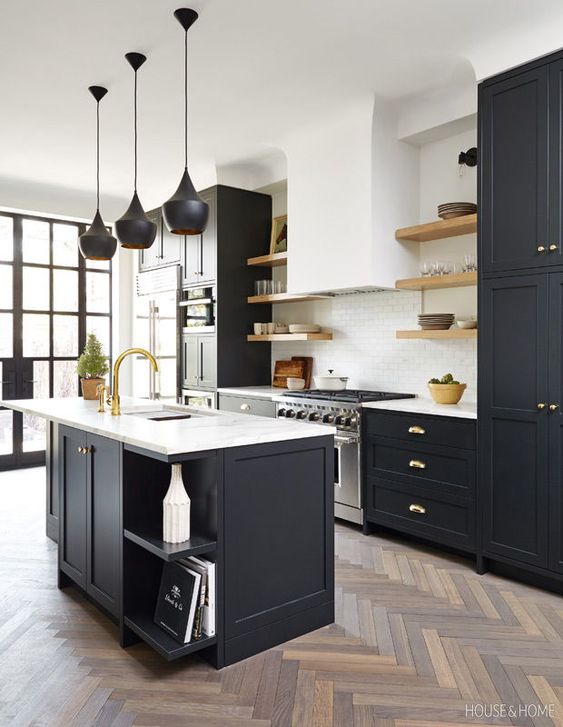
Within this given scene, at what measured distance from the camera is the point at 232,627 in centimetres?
260

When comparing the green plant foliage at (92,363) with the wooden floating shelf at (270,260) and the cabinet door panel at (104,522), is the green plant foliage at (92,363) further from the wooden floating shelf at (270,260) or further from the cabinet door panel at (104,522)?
the wooden floating shelf at (270,260)

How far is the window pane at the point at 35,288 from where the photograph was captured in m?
6.73

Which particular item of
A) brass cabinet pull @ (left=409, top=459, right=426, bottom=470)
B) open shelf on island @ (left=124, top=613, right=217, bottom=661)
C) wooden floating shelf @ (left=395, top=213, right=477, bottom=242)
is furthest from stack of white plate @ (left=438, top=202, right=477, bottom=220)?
open shelf on island @ (left=124, top=613, right=217, bottom=661)

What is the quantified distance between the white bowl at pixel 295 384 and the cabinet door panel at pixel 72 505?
2470 mm

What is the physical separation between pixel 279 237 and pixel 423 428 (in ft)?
8.61

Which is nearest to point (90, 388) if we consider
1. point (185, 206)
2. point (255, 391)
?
point (255, 391)

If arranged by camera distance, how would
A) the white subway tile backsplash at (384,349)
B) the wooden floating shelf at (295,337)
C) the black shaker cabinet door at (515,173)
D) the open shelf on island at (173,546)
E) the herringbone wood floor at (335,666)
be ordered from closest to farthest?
the herringbone wood floor at (335,666) < the open shelf on island at (173,546) < the black shaker cabinet door at (515,173) < the white subway tile backsplash at (384,349) < the wooden floating shelf at (295,337)

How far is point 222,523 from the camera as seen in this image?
8.41 ft

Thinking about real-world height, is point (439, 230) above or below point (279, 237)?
below

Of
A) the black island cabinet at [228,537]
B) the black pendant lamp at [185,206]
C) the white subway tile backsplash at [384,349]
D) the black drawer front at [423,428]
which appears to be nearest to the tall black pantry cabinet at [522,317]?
the black drawer front at [423,428]

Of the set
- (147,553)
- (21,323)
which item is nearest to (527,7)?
(147,553)

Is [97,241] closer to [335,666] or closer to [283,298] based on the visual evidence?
[283,298]

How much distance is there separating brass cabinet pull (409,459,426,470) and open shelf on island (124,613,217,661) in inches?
75.0

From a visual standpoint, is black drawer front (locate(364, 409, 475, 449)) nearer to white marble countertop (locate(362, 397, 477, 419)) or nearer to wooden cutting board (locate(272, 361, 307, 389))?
white marble countertop (locate(362, 397, 477, 419))
